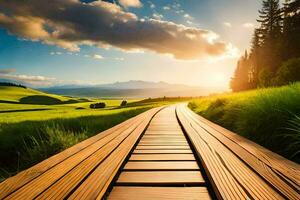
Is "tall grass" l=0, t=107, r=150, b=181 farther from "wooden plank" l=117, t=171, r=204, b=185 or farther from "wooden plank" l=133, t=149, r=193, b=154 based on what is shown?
"wooden plank" l=117, t=171, r=204, b=185

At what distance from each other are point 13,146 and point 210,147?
23.7 feet

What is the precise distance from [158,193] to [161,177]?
396 mm

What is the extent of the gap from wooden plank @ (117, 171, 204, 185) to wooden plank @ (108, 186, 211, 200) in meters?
0.14

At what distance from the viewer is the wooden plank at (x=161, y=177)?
2.20 m

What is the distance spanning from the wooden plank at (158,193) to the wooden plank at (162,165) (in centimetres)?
58

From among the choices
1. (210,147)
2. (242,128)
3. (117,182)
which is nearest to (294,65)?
(242,128)

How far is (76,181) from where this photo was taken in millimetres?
2045

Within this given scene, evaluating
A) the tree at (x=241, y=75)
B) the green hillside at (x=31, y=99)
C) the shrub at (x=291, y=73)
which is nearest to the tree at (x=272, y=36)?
the shrub at (x=291, y=73)

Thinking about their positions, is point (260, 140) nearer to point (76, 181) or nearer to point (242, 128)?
point (242, 128)

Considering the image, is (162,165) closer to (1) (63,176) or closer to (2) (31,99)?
(1) (63,176)

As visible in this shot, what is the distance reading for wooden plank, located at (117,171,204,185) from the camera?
2199 millimetres

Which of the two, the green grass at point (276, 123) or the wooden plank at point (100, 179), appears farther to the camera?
the green grass at point (276, 123)

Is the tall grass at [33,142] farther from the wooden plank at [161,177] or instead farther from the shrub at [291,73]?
the shrub at [291,73]

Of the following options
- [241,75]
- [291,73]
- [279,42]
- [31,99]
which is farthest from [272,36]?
[31,99]
